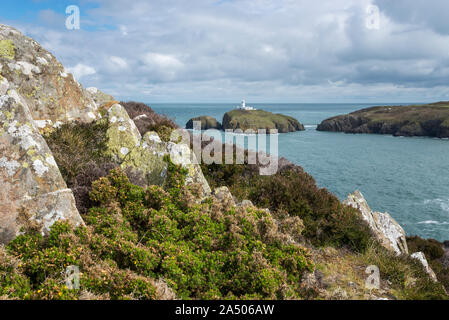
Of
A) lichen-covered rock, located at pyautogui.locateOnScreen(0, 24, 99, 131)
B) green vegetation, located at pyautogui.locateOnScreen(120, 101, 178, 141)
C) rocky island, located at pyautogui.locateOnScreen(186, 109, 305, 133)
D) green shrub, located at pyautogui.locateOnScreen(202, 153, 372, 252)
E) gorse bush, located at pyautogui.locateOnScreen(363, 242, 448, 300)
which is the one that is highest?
rocky island, located at pyautogui.locateOnScreen(186, 109, 305, 133)

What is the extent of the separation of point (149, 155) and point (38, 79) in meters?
4.54

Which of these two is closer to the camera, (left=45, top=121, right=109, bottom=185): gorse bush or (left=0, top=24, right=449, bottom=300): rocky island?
(left=0, top=24, right=449, bottom=300): rocky island

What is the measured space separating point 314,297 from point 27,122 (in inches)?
237

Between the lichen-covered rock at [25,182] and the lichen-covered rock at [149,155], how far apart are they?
2.58m

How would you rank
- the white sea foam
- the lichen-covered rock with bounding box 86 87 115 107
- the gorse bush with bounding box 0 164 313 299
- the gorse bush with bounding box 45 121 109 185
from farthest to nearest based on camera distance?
the white sea foam < the lichen-covered rock with bounding box 86 87 115 107 < the gorse bush with bounding box 45 121 109 185 < the gorse bush with bounding box 0 164 313 299

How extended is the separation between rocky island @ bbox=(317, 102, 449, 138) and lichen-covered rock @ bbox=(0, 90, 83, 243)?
9850 centimetres

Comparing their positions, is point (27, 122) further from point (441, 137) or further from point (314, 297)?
point (441, 137)

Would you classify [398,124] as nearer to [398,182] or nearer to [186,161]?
[398,182]

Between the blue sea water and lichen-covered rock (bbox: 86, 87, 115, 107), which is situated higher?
lichen-covered rock (bbox: 86, 87, 115, 107)

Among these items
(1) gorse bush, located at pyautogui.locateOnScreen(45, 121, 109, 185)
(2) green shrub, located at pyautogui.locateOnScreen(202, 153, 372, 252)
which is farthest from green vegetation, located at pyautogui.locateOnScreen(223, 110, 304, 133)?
(1) gorse bush, located at pyautogui.locateOnScreen(45, 121, 109, 185)

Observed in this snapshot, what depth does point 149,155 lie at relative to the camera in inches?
304

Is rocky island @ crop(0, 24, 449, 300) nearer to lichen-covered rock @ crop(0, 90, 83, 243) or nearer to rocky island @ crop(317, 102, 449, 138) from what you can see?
lichen-covered rock @ crop(0, 90, 83, 243)

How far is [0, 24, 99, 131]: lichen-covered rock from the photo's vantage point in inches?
324
